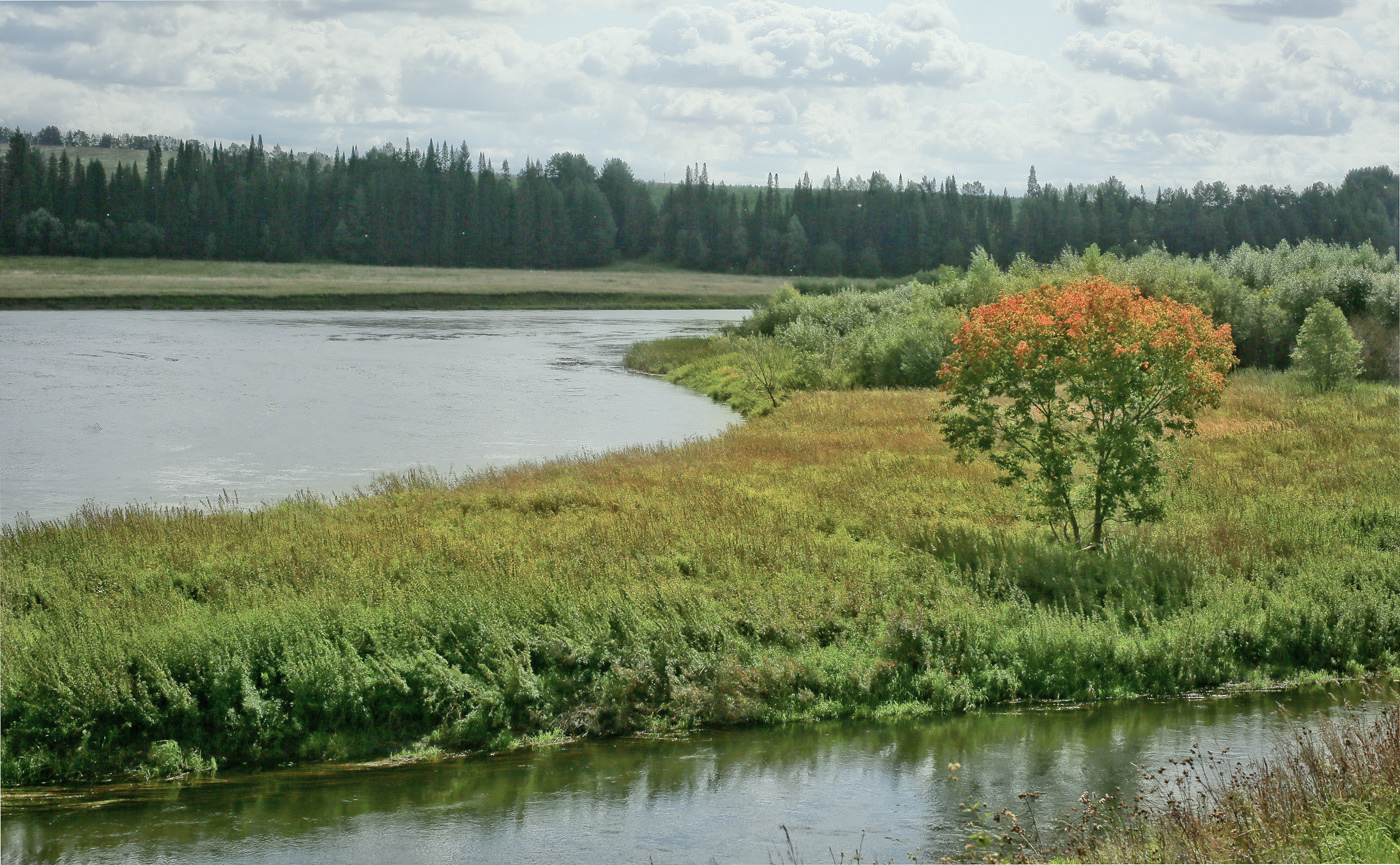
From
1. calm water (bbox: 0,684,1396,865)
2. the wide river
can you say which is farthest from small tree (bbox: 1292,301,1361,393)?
calm water (bbox: 0,684,1396,865)

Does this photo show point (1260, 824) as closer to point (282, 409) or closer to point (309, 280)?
point (282, 409)

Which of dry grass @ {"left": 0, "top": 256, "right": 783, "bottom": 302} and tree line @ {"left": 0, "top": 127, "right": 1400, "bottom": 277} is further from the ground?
tree line @ {"left": 0, "top": 127, "right": 1400, "bottom": 277}

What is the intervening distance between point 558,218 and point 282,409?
13073 cm

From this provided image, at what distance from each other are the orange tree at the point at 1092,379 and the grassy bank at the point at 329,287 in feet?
218

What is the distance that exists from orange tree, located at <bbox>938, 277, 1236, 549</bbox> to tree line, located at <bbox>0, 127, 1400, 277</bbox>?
12773 centimetres

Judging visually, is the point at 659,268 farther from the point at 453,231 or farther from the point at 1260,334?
the point at 1260,334

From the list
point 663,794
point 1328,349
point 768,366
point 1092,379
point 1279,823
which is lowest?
point 663,794

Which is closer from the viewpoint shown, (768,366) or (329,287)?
(768,366)

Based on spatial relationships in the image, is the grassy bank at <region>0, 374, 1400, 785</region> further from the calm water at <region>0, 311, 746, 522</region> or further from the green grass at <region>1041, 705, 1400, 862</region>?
the calm water at <region>0, 311, 746, 522</region>

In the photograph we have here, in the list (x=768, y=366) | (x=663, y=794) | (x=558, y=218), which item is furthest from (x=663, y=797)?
(x=558, y=218)

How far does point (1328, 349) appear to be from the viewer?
38.9m

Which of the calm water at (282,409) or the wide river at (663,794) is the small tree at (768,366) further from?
the wide river at (663,794)

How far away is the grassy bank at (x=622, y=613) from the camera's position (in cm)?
1298

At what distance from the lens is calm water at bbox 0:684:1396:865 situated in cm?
1030
